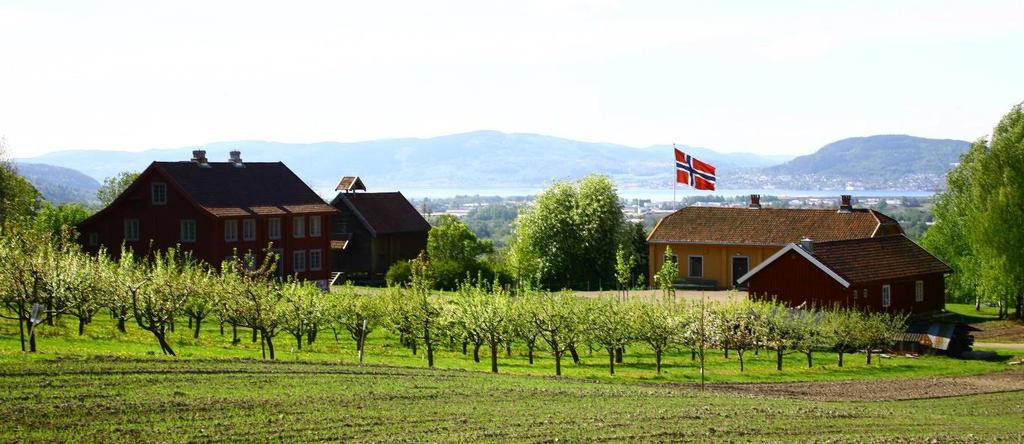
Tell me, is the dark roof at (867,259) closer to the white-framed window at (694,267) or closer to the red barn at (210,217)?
the white-framed window at (694,267)

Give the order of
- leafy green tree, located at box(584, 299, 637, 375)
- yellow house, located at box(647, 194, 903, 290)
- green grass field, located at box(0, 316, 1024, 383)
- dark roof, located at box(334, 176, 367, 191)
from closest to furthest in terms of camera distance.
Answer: green grass field, located at box(0, 316, 1024, 383), leafy green tree, located at box(584, 299, 637, 375), yellow house, located at box(647, 194, 903, 290), dark roof, located at box(334, 176, 367, 191)

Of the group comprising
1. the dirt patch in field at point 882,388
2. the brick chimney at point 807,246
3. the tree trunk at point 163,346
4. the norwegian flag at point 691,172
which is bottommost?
the dirt patch in field at point 882,388

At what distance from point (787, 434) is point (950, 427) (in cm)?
579

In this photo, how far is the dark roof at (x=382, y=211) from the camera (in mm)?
83688

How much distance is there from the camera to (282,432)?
909 inches

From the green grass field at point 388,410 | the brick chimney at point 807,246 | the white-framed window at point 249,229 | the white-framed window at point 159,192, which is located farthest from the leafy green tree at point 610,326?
the white-framed window at point 159,192

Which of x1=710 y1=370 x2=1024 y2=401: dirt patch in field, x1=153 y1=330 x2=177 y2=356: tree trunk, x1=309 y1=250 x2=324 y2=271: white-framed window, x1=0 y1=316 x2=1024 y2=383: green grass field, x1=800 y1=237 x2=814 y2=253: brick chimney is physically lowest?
x1=710 y1=370 x2=1024 y2=401: dirt patch in field

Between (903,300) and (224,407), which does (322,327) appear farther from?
(903,300)

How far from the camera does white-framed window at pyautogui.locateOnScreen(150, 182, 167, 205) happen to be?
66.6m

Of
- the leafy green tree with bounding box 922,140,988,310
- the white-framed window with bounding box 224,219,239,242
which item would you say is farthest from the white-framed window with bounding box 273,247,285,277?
the leafy green tree with bounding box 922,140,988,310

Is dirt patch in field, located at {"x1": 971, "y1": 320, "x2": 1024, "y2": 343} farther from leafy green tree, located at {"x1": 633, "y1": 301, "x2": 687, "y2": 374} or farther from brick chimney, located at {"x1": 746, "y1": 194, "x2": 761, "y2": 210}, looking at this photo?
leafy green tree, located at {"x1": 633, "y1": 301, "x2": 687, "y2": 374}

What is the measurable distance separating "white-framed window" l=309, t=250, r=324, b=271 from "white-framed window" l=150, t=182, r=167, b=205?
941 centimetres

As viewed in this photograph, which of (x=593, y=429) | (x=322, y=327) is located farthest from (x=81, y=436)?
(x=322, y=327)

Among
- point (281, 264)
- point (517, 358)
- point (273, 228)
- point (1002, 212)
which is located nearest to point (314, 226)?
point (273, 228)
